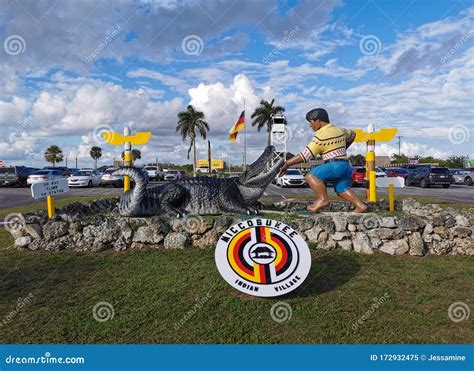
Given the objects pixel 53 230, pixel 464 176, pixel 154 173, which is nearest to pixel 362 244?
pixel 53 230

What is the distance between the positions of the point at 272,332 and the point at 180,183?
4.27 metres

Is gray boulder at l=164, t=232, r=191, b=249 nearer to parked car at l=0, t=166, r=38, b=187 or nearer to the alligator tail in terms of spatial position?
the alligator tail

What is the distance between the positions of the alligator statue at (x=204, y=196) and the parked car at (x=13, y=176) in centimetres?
2336

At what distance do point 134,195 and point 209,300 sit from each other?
3.34 m

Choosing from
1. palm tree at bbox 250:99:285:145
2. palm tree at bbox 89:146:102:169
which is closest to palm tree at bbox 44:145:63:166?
palm tree at bbox 89:146:102:169

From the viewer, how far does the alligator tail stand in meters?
6.73

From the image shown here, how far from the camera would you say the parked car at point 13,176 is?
26.3 metres

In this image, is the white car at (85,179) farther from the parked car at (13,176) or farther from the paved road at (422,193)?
the paved road at (422,193)

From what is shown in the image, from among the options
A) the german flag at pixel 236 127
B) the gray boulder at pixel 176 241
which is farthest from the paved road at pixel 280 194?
the gray boulder at pixel 176 241

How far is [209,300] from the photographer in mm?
4230

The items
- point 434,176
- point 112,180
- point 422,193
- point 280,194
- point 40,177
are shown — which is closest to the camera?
point 280,194

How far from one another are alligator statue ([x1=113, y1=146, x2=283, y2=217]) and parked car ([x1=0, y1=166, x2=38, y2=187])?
2336 cm

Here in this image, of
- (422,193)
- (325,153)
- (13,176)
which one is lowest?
(422,193)

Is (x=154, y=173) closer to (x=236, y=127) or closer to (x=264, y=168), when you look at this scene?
(x=236, y=127)
